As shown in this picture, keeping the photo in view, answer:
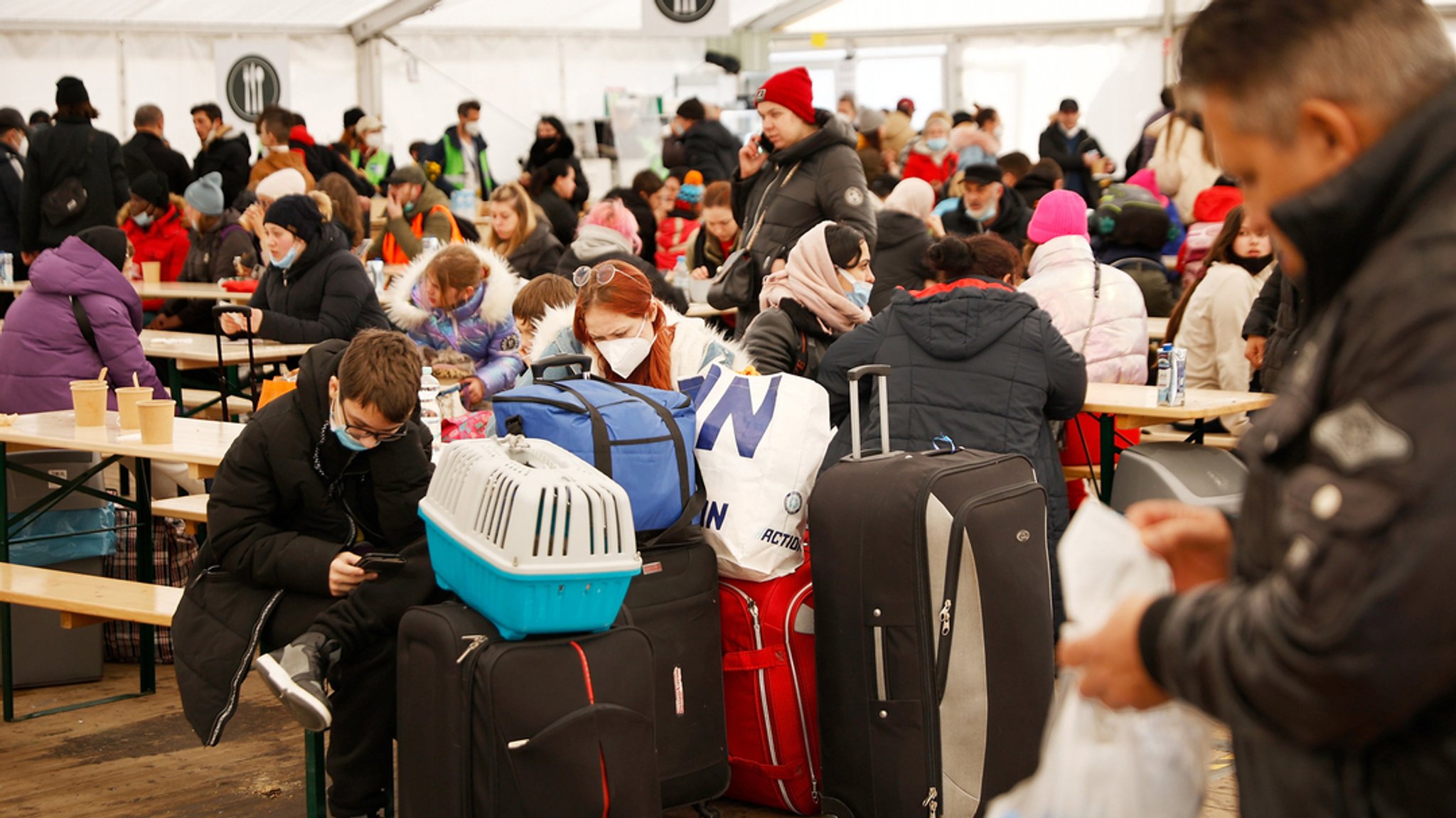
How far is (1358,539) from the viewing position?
0.93 meters

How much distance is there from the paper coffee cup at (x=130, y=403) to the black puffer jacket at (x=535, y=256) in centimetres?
304

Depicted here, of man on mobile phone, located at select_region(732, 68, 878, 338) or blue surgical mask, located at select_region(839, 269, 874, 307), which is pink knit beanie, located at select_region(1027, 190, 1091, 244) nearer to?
man on mobile phone, located at select_region(732, 68, 878, 338)

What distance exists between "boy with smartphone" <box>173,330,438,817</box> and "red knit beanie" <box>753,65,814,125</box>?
8.38 feet

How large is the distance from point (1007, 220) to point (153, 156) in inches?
226

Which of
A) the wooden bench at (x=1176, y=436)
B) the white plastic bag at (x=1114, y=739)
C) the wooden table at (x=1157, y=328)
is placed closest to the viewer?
the white plastic bag at (x=1114, y=739)

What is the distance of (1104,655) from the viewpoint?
1.13m

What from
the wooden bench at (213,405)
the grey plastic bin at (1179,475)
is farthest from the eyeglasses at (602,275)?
the wooden bench at (213,405)

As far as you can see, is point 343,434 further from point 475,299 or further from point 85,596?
point 475,299

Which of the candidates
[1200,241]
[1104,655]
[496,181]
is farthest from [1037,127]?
[1104,655]

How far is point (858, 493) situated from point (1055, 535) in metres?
0.92

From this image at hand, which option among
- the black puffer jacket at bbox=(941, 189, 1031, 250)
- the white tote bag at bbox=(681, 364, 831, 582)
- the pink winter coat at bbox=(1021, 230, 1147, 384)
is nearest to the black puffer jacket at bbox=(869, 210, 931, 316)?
the pink winter coat at bbox=(1021, 230, 1147, 384)

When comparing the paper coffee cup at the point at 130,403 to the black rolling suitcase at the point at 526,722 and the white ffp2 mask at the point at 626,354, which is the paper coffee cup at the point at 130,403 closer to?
the white ffp2 mask at the point at 626,354

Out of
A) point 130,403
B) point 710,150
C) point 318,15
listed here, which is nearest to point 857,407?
point 130,403

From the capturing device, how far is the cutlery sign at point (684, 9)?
11.3 m
